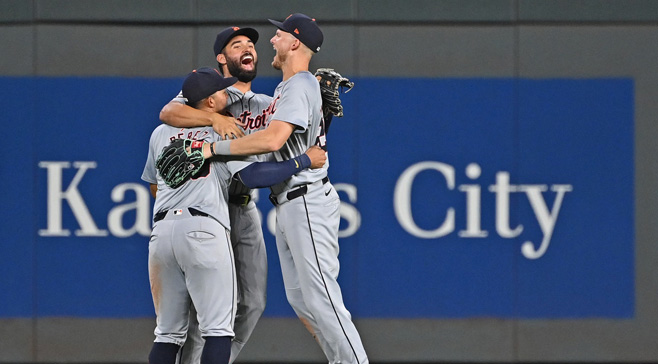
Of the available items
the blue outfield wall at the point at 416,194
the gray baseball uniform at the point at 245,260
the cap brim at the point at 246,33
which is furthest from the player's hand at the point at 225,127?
the blue outfield wall at the point at 416,194

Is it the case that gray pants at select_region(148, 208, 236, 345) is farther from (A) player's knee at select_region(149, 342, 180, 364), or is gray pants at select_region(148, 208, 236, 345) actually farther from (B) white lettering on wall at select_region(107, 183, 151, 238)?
(B) white lettering on wall at select_region(107, 183, 151, 238)

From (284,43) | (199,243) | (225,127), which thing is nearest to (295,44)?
(284,43)

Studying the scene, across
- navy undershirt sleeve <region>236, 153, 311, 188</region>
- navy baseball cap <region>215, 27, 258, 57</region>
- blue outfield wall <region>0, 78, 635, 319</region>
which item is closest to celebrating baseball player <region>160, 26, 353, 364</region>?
navy baseball cap <region>215, 27, 258, 57</region>

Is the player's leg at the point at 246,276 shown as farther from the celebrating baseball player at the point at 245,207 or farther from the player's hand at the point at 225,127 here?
the player's hand at the point at 225,127

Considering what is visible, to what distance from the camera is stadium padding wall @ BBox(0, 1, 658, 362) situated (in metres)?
6.49

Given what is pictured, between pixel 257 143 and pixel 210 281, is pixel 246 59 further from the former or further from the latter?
pixel 210 281

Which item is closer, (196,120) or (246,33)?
(196,120)

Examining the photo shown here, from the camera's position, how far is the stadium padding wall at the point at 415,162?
649 cm

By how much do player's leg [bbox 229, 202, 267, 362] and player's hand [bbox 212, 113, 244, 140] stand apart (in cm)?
54

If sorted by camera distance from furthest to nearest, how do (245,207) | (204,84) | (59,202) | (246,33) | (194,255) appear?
(59,202), (246,33), (245,207), (204,84), (194,255)

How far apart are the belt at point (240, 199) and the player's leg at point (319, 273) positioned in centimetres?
40

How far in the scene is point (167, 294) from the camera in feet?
14.3

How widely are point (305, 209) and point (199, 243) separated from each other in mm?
551
